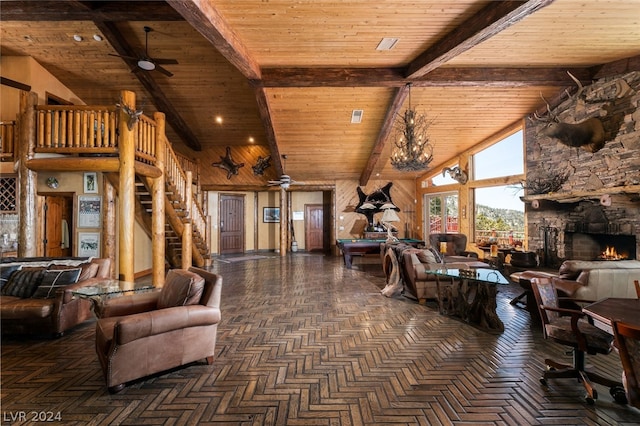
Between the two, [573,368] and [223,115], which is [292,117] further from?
[573,368]

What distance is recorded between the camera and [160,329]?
247cm

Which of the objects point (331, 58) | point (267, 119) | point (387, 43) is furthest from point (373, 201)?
point (387, 43)

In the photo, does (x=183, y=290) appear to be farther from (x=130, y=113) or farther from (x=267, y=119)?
(x=267, y=119)

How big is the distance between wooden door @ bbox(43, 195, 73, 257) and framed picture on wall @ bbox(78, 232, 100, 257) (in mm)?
2233

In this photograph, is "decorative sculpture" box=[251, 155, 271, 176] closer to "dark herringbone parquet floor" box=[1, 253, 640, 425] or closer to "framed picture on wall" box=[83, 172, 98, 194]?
"framed picture on wall" box=[83, 172, 98, 194]

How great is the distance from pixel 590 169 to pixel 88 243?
9.78 metres

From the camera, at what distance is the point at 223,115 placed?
8336 millimetres

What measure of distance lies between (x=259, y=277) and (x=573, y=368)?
555 centimetres

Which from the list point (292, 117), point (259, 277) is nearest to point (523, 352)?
point (259, 277)

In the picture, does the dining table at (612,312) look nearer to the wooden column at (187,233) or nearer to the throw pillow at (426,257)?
the throw pillow at (426,257)

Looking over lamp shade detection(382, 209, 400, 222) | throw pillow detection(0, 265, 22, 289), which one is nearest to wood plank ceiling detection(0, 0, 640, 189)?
lamp shade detection(382, 209, 400, 222)

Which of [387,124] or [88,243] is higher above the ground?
[387,124]

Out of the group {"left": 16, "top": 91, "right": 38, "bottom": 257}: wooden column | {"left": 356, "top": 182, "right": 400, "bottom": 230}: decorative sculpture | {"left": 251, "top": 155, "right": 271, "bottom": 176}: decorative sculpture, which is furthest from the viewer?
{"left": 356, "top": 182, "right": 400, "bottom": 230}: decorative sculpture

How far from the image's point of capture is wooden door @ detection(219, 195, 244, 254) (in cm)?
1105
